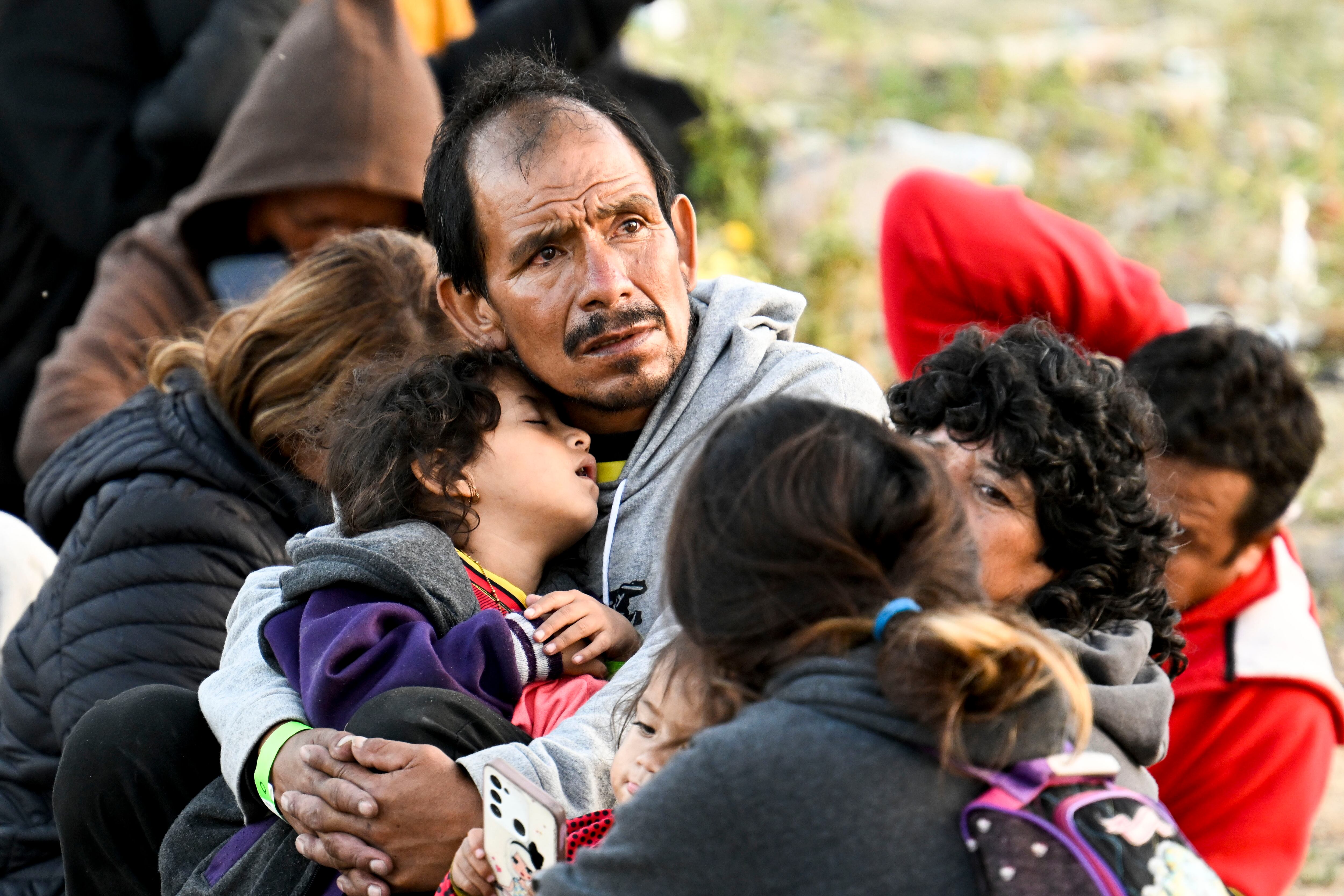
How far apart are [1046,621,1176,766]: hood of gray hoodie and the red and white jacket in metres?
0.79

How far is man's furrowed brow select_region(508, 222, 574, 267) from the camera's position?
2283mm

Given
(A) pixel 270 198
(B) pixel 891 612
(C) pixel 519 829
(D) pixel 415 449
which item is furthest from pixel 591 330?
(A) pixel 270 198

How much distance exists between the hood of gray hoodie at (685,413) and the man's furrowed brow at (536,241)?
1.10ft

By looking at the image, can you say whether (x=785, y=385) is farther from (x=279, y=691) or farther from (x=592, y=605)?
(x=279, y=691)

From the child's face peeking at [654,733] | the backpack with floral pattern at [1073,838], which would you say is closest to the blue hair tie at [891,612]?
the backpack with floral pattern at [1073,838]

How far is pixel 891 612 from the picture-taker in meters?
1.39

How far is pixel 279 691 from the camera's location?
2.19 m

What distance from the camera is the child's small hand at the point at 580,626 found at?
215 centimetres

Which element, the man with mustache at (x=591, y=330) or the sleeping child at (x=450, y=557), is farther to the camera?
the man with mustache at (x=591, y=330)

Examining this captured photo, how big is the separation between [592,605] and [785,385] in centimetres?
52

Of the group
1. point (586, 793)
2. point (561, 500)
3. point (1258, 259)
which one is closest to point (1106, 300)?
point (561, 500)

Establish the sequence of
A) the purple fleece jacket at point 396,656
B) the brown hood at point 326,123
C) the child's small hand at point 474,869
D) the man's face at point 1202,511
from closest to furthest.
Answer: the child's small hand at point 474,869 → the purple fleece jacket at point 396,656 → the man's face at point 1202,511 → the brown hood at point 326,123

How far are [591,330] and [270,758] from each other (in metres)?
0.87

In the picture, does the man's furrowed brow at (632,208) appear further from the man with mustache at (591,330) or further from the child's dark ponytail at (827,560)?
the child's dark ponytail at (827,560)
